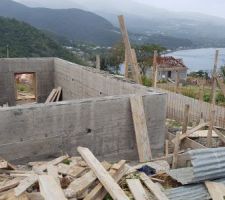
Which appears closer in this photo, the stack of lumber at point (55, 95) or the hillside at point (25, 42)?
the stack of lumber at point (55, 95)

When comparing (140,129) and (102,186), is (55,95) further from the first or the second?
(102,186)

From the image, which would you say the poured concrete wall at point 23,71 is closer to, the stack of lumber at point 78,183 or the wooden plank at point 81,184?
the stack of lumber at point 78,183

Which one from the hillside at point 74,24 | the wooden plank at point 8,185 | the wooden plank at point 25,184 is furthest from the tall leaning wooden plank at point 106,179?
the hillside at point 74,24

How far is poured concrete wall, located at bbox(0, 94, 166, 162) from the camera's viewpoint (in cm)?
713

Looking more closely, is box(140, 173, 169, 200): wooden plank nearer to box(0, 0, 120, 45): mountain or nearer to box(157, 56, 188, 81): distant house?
box(157, 56, 188, 81): distant house

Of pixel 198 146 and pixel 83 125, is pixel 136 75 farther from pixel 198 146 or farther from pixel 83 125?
pixel 83 125

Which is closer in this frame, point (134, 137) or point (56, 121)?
point (56, 121)

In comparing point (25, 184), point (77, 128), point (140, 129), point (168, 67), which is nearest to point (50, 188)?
point (25, 184)

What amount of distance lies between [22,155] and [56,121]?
38.2 inches

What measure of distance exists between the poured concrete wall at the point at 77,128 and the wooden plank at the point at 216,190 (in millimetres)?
2934

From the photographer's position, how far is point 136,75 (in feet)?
36.3

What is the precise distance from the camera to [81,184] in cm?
518

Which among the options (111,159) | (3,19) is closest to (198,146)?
(111,159)

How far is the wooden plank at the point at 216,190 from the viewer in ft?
18.0
